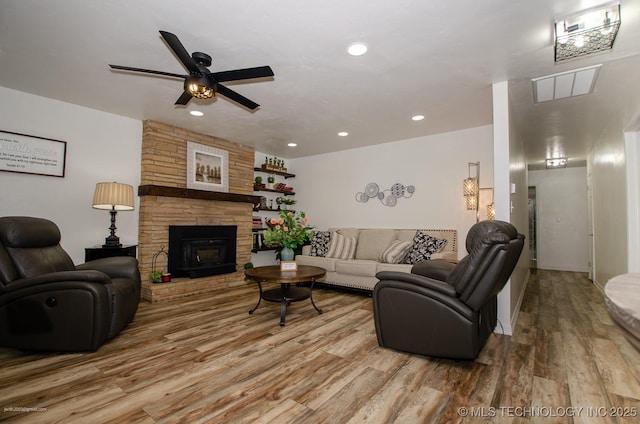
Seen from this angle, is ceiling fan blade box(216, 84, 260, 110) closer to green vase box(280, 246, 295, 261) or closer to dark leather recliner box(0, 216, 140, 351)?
green vase box(280, 246, 295, 261)

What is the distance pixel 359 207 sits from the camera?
5.80 m

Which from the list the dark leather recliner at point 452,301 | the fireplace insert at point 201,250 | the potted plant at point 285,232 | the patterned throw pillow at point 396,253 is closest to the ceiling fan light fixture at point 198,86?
the potted plant at point 285,232

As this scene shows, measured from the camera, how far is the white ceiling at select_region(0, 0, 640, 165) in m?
2.08

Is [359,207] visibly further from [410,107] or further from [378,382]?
[378,382]

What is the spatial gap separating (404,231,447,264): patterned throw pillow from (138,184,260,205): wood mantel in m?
2.91

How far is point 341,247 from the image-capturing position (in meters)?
5.10

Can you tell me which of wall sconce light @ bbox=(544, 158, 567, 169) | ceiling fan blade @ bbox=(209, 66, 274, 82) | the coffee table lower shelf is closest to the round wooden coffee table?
the coffee table lower shelf

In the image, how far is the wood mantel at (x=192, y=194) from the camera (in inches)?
168

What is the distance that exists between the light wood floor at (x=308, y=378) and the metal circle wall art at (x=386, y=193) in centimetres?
268

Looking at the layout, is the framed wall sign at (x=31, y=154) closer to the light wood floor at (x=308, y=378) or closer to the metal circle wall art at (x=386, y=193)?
the light wood floor at (x=308, y=378)

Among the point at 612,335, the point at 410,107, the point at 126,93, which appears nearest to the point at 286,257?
the point at 410,107

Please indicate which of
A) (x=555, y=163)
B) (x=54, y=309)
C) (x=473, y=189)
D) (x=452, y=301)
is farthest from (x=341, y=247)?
(x=555, y=163)

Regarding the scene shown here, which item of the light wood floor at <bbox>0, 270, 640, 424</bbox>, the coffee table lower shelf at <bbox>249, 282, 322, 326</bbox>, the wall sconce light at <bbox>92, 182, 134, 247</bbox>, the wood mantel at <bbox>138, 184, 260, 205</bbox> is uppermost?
the wood mantel at <bbox>138, 184, 260, 205</bbox>

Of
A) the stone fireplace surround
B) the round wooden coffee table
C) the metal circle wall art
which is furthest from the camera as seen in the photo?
the metal circle wall art
